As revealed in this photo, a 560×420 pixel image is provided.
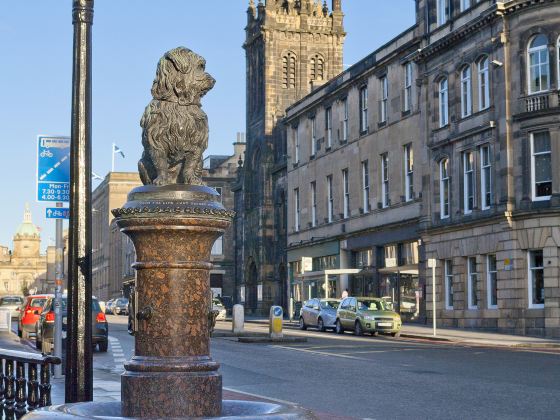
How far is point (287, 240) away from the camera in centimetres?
6756

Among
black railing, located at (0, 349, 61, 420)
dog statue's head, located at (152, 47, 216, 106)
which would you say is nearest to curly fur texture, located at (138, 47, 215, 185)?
dog statue's head, located at (152, 47, 216, 106)

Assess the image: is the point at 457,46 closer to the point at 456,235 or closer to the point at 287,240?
the point at 456,235

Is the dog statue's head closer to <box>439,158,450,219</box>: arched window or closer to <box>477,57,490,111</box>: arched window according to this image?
<box>477,57,490,111</box>: arched window

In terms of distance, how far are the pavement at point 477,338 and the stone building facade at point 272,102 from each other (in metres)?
30.7

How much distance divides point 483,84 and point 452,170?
13.4 feet

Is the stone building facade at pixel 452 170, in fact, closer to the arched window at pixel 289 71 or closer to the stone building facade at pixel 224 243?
the arched window at pixel 289 71

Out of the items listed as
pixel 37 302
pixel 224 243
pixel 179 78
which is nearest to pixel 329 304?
pixel 37 302

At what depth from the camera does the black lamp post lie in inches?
352

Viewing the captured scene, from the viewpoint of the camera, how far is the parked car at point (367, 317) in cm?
3709

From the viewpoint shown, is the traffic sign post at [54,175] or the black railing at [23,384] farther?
the traffic sign post at [54,175]

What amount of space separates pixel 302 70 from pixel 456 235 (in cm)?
3466

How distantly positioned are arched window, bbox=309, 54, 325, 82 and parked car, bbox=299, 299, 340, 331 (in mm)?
34042

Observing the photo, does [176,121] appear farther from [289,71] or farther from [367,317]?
[289,71]

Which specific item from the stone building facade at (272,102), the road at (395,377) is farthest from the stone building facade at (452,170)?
the stone building facade at (272,102)
